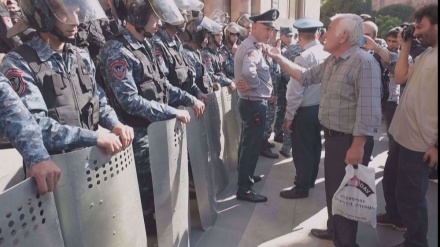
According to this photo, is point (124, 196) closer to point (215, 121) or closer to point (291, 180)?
point (215, 121)

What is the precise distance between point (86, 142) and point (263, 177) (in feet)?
9.98

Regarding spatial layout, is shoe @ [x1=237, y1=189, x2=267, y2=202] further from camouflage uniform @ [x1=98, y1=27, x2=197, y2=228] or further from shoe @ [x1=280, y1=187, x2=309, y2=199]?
camouflage uniform @ [x1=98, y1=27, x2=197, y2=228]

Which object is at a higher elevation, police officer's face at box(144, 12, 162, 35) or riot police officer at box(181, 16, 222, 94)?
police officer's face at box(144, 12, 162, 35)

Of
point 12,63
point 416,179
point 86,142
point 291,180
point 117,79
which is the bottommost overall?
point 291,180

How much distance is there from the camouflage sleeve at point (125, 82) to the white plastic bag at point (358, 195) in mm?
1255

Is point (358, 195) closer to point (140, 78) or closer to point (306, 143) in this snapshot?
point (306, 143)

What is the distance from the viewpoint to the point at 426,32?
8.18 feet

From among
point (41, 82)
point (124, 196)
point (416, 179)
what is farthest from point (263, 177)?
point (41, 82)

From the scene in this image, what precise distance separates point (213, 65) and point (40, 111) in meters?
3.59

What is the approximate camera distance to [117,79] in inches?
96.3

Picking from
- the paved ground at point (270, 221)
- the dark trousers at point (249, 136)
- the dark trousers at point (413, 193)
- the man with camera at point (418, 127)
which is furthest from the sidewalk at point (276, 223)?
the man with camera at point (418, 127)

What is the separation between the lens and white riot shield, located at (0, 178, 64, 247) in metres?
1.22

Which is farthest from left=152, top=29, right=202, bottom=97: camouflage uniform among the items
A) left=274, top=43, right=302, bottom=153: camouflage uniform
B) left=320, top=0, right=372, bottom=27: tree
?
left=320, top=0, right=372, bottom=27: tree

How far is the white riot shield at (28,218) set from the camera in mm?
1222
